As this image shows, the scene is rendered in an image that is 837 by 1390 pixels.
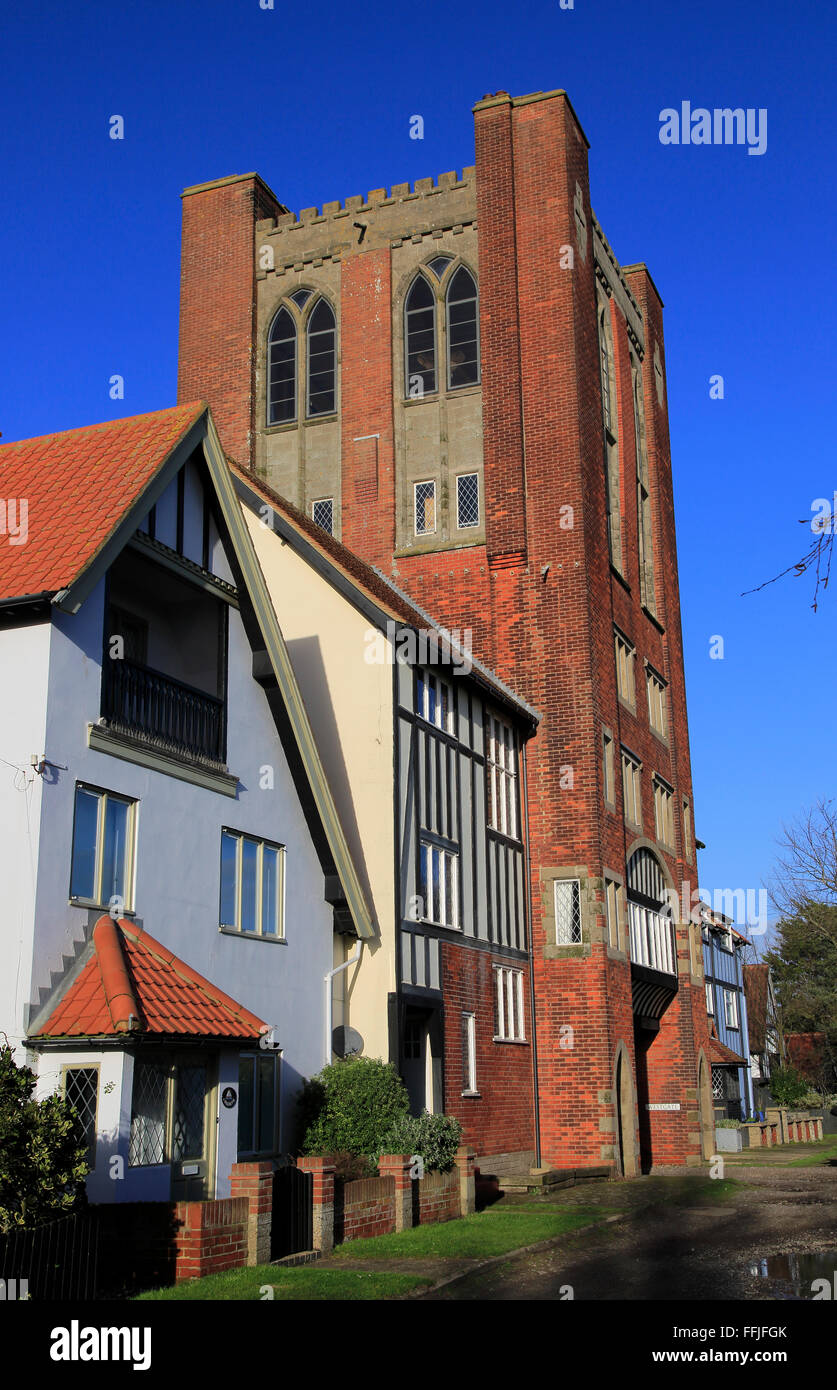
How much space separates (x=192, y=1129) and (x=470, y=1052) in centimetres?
1001

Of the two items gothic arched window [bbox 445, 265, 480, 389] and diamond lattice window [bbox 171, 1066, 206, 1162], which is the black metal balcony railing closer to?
diamond lattice window [bbox 171, 1066, 206, 1162]

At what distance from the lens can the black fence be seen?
37.8 ft

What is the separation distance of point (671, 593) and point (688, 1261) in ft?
88.2

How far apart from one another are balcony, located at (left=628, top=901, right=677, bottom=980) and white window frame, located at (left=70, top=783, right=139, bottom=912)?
17.1 m

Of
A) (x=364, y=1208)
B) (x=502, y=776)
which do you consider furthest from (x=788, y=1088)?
(x=364, y=1208)

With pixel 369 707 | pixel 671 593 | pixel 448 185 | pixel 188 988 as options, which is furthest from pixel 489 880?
pixel 448 185

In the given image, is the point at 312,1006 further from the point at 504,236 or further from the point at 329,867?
the point at 504,236

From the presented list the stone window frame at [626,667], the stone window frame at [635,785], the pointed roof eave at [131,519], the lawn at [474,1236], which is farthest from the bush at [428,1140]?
the stone window frame at [626,667]

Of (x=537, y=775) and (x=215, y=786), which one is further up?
(x=537, y=775)

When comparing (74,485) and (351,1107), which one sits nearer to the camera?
(74,485)

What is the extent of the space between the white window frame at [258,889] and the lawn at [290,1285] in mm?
5662

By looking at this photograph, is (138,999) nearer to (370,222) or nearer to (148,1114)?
(148,1114)

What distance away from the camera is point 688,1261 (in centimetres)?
1555

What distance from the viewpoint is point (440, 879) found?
2467cm
